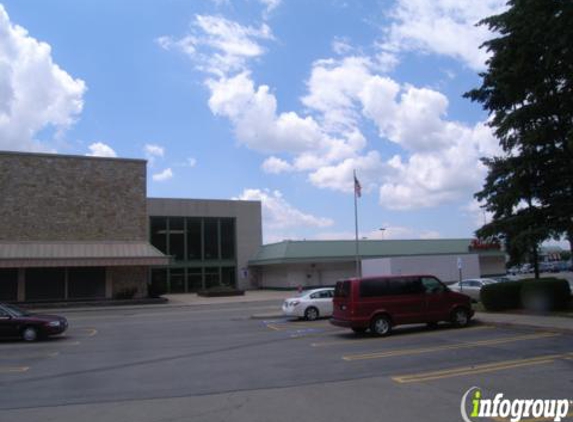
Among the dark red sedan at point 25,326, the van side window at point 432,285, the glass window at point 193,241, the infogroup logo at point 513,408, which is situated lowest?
the infogroup logo at point 513,408

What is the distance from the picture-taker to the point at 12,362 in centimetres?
1452

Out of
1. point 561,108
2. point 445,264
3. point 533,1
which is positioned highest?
point 533,1

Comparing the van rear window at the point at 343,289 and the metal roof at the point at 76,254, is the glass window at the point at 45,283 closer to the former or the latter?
the metal roof at the point at 76,254

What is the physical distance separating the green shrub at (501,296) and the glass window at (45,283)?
103 ft

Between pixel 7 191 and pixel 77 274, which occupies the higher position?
pixel 7 191

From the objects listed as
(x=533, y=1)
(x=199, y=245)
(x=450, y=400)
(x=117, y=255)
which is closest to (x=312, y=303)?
(x=533, y=1)

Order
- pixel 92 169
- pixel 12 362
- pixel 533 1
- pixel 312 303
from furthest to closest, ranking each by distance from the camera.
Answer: pixel 92 169 → pixel 312 303 → pixel 533 1 → pixel 12 362

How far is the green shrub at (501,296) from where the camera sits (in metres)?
22.8

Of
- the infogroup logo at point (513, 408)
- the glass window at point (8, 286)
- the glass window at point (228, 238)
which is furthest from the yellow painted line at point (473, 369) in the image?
the glass window at point (228, 238)

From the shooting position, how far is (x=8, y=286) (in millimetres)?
41531

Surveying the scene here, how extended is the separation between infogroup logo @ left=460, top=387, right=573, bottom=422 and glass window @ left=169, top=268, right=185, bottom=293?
52.9m

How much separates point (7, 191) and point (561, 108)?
3709 cm

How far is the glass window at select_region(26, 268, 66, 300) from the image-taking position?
42.2 meters

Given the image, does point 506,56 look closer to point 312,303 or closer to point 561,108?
point 561,108
